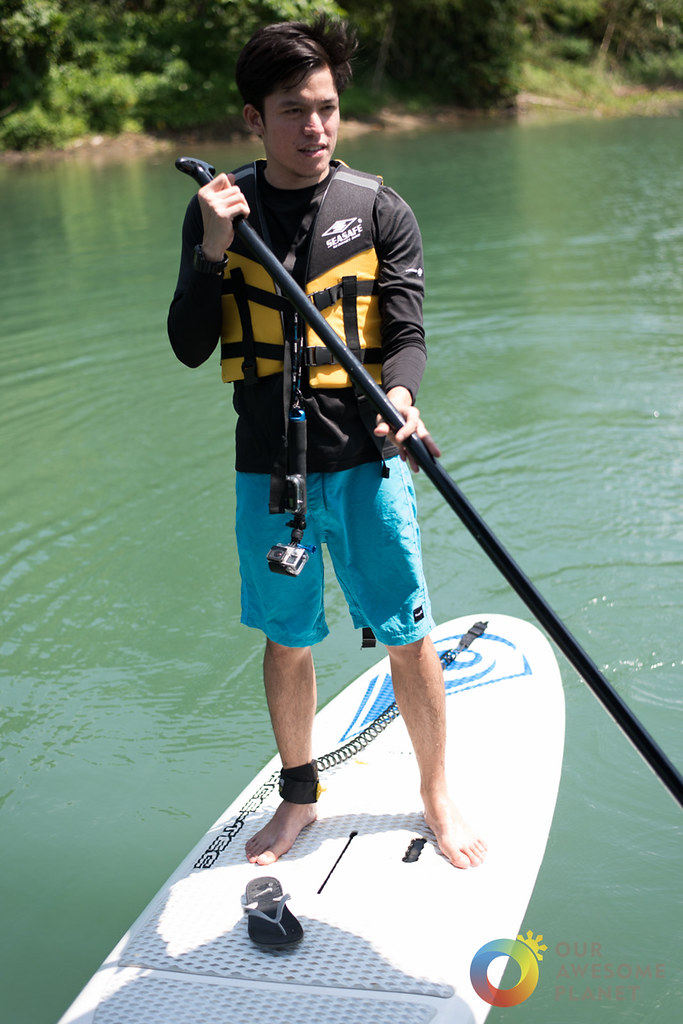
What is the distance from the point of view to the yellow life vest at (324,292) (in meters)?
2.27

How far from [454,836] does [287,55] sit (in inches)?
78.6

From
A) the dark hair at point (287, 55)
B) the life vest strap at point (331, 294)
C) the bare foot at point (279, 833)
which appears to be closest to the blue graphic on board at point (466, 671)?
the bare foot at point (279, 833)

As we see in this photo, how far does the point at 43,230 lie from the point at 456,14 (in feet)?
73.2

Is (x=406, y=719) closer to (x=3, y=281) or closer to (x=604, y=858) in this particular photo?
(x=604, y=858)

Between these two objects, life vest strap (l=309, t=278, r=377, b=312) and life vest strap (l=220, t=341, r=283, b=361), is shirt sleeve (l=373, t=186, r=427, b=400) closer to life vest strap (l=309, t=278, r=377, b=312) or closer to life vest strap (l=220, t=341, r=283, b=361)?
life vest strap (l=309, t=278, r=377, b=312)

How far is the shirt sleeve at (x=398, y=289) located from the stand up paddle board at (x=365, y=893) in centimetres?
125

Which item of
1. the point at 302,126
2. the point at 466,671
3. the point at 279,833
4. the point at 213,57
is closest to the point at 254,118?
the point at 302,126

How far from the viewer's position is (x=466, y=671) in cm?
343

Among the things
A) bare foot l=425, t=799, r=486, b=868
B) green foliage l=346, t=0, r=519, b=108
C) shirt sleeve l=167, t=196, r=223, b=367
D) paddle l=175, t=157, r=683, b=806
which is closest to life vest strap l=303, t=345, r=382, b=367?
paddle l=175, t=157, r=683, b=806

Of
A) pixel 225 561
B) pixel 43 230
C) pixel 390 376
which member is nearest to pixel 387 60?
pixel 43 230

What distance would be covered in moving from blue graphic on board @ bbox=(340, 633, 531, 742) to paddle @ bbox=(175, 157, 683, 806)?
1263mm

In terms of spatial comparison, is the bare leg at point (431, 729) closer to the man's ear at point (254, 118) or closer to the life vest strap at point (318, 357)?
the life vest strap at point (318, 357)

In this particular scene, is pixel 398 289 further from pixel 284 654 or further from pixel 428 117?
pixel 428 117

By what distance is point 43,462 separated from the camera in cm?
604
